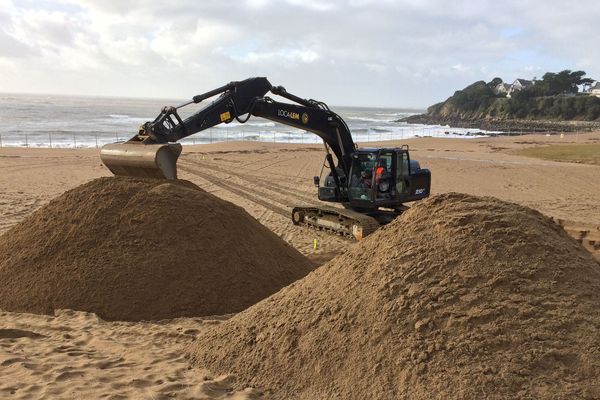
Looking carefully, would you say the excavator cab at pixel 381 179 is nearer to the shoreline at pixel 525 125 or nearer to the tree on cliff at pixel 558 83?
the shoreline at pixel 525 125

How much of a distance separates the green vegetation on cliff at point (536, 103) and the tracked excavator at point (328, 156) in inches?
3266

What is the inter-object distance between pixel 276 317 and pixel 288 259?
11.0 feet

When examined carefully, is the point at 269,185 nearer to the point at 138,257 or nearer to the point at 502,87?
the point at 138,257

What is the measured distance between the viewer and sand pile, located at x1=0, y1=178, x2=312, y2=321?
6430 millimetres

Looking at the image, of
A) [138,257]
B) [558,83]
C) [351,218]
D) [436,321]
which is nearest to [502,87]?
[558,83]

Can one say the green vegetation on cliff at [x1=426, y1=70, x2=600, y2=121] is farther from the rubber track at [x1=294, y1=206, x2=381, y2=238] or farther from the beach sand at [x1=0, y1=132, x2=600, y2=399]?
the rubber track at [x1=294, y1=206, x2=381, y2=238]

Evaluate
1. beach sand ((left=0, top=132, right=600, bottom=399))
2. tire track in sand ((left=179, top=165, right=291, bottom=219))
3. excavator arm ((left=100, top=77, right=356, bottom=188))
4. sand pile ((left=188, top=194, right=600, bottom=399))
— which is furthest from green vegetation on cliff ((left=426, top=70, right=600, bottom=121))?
sand pile ((left=188, top=194, right=600, bottom=399))

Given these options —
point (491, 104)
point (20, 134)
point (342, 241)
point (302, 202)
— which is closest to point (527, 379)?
point (342, 241)

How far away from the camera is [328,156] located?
11.3 meters

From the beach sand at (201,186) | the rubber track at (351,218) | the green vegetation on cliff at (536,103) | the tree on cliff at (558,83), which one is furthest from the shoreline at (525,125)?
the rubber track at (351,218)

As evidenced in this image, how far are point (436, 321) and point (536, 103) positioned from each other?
96.5m

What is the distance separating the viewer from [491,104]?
320 feet

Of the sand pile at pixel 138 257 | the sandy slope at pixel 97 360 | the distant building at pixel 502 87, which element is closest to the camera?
the sandy slope at pixel 97 360

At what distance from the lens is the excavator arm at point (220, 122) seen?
8.27m
